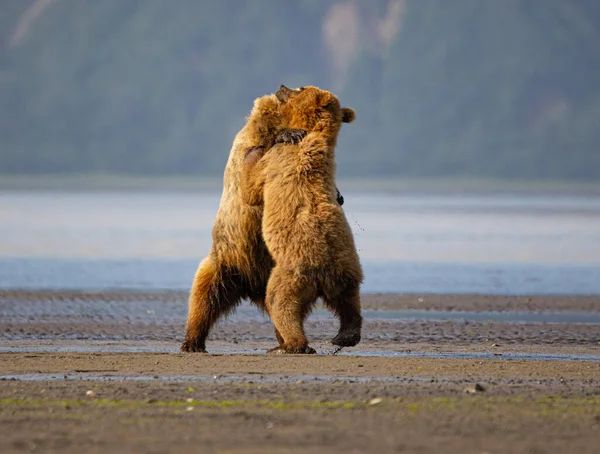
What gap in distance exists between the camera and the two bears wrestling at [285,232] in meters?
9.88

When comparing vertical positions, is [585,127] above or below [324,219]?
above

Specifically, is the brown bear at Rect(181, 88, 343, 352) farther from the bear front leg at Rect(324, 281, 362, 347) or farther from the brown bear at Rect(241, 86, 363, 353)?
the bear front leg at Rect(324, 281, 362, 347)

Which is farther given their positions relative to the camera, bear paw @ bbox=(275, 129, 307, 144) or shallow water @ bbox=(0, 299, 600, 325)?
shallow water @ bbox=(0, 299, 600, 325)

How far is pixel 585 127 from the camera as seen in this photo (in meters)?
171

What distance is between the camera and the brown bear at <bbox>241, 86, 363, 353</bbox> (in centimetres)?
985

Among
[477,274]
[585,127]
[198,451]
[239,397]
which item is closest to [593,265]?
[477,274]

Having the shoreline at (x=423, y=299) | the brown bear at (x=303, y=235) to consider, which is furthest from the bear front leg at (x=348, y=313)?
the shoreline at (x=423, y=299)

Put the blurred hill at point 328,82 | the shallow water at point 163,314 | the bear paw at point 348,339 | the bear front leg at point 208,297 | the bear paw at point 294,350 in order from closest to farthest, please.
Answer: the bear paw at point 348,339 → the bear paw at point 294,350 → the bear front leg at point 208,297 → the shallow water at point 163,314 → the blurred hill at point 328,82

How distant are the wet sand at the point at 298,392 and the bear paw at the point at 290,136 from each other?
1.61 meters

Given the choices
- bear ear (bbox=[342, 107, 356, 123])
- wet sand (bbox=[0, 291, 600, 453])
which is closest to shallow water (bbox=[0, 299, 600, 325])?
wet sand (bbox=[0, 291, 600, 453])

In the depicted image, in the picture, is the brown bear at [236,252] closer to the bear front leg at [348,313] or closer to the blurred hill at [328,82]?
the bear front leg at [348,313]

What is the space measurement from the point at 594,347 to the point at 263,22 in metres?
182

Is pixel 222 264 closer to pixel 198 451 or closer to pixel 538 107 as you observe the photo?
pixel 198 451

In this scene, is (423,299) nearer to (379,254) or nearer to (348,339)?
(348,339)
